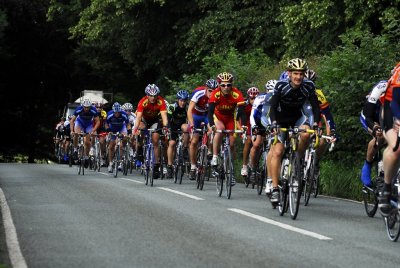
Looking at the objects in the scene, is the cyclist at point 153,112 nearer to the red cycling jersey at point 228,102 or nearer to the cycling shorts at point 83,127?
the red cycling jersey at point 228,102

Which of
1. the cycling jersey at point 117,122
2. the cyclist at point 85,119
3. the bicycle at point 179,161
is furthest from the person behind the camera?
the cyclist at point 85,119

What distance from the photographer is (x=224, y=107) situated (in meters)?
17.3

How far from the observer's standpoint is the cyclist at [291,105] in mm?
12508

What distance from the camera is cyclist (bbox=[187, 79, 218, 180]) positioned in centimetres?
1895

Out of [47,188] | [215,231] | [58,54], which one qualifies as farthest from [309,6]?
[58,54]

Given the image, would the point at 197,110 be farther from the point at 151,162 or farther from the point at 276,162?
the point at 276,162

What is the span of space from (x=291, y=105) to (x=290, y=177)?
41.0 inches

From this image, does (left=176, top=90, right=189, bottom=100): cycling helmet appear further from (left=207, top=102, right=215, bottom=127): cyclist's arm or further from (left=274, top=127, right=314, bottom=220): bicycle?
(left=274, top=127, right=314, bottom=220): bicycle

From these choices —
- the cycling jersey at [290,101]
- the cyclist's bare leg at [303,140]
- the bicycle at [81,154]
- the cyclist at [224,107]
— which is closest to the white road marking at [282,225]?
the cyclist's bare leg at [303,140]

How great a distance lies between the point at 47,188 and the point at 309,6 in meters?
10.4

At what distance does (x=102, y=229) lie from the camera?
35.4 ft

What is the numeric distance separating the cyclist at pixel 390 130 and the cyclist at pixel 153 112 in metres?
9.69

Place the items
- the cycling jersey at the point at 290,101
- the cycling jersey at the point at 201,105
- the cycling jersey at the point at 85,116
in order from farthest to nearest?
the cycling jersey at the point at 85,116
the cycling jersey at the point at 201,105
the cycling jersey at the point at 290,101

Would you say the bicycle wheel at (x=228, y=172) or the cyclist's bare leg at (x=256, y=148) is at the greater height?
the cyclist's bare leg at (x=256, y=148)
